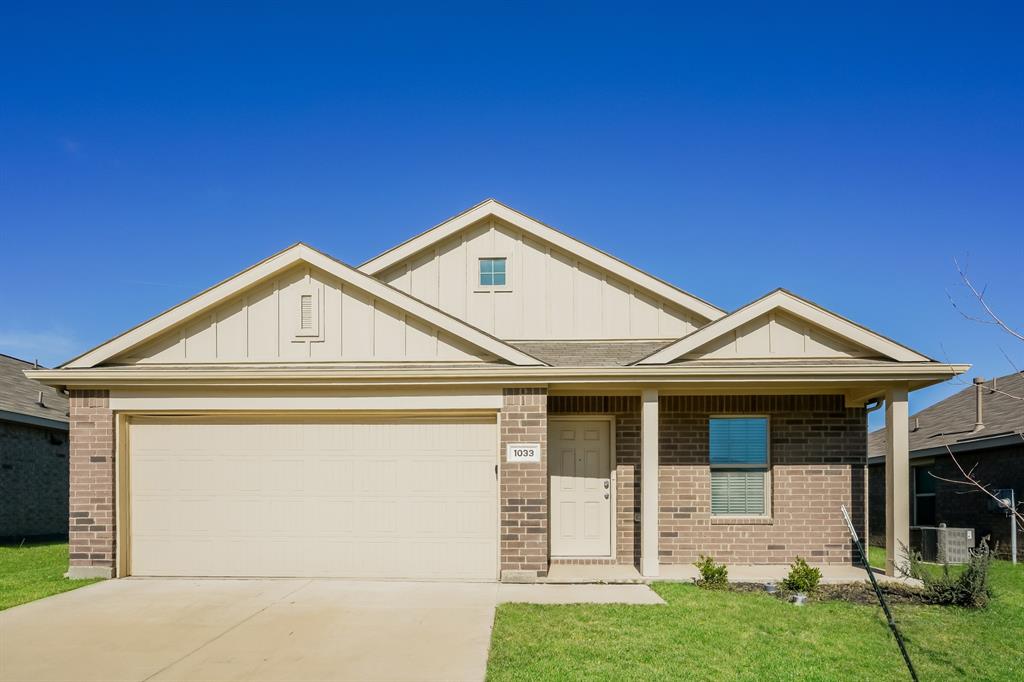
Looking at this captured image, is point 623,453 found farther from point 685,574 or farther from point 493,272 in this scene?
point 493,272

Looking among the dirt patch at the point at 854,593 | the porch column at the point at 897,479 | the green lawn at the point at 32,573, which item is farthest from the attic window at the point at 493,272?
the green lawn at the point at 32,573

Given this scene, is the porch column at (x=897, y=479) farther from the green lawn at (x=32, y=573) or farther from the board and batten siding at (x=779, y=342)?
the green lawn at (x=32, y=573)

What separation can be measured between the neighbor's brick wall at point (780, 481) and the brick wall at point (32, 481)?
45.2ft

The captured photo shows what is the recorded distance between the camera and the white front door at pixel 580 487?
1129 centimetres

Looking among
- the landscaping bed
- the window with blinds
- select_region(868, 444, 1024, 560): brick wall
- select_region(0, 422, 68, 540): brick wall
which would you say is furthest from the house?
select_region(0, 422, 68, 540): brick wall

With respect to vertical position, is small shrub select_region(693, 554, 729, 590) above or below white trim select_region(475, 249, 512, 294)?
below

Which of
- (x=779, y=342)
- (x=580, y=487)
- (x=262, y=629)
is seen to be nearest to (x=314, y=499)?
(x=262, y=629)

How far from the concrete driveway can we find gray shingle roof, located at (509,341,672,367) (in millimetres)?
3060

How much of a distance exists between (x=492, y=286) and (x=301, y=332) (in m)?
3.67

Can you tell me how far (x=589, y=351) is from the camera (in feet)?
38.1

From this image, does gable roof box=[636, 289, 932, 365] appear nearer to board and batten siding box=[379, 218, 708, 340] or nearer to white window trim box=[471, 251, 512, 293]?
board and batten siding box=[379, 218, 708, 340]

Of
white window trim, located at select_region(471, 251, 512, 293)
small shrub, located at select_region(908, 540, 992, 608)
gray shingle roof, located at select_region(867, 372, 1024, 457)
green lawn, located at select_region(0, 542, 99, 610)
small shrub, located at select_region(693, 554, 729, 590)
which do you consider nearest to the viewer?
small shrub, located at select_region(908, 540, 992, 608)

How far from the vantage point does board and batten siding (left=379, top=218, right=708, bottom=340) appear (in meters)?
12.5

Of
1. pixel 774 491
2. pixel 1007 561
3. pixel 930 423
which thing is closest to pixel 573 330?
pixel 774 491
